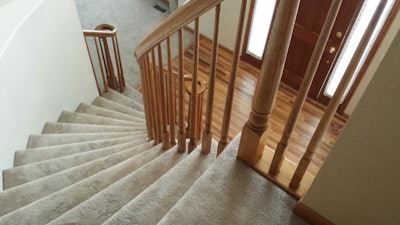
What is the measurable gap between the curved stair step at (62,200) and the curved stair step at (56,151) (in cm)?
70

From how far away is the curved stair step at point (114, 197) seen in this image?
1.76 meters

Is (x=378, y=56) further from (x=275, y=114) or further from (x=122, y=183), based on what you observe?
(x=122, y=183)

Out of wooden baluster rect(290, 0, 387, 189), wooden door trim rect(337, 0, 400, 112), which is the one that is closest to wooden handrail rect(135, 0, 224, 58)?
wooden baluster rect(290, 0, 387, 189)

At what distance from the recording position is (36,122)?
2986 millimetres

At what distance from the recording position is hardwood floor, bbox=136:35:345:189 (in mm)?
4039

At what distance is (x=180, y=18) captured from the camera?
141cm

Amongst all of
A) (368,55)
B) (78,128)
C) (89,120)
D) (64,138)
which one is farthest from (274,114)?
(64,138)

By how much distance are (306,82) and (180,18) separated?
0.59 meters

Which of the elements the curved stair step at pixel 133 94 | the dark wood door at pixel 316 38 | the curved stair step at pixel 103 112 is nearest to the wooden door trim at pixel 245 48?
the dark wood door at pixel 316 38

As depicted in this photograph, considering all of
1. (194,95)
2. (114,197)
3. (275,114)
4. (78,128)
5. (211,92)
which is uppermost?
(211,92)

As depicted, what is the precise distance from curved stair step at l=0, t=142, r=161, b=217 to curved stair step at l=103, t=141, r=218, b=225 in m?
0.64

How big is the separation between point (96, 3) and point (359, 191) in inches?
221

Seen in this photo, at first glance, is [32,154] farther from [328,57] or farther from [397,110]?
[328,57]

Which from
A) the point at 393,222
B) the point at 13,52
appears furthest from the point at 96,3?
the point at 393,222
